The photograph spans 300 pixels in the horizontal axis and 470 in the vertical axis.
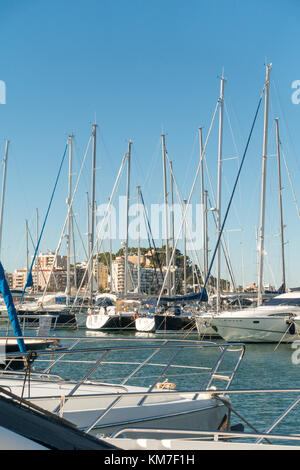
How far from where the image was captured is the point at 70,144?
5250 centimetres

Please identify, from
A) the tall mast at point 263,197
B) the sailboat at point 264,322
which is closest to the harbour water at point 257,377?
the sailboat at point 264,322

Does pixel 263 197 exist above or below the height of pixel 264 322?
above

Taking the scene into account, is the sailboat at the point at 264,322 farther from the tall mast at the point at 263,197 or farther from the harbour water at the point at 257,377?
the tall mast at the point at 263,197

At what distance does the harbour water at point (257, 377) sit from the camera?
1285 centimetres

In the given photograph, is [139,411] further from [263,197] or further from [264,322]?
[263,197]

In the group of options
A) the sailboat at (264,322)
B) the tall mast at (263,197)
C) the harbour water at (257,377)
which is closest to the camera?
the harbour water at (257,377)

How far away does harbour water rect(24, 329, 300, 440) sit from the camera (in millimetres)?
12848

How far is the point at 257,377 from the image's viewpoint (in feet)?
66.5

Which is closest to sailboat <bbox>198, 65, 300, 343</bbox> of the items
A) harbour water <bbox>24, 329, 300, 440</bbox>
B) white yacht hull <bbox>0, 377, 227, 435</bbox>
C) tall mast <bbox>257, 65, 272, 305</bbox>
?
harbour water <bbox>24, 329, 300, 440</bbox>

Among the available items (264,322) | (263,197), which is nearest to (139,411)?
(264,322)

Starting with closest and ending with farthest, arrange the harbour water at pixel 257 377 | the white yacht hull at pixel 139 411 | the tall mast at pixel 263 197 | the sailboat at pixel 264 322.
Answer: the white yacht hull at pixel 139 411 < the harbour water at pixel 257 377 < the sailboat at pixel 264 322 < the tall mast at pixel 263 197

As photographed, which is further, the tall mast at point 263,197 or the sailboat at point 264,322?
the tall mast at point 263,197
